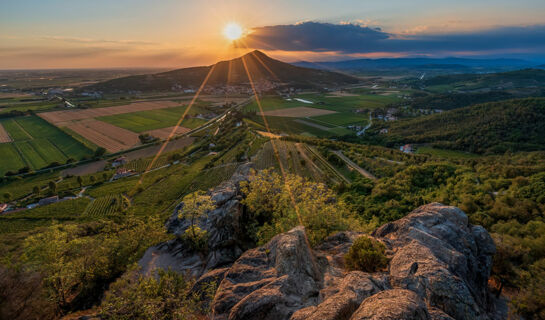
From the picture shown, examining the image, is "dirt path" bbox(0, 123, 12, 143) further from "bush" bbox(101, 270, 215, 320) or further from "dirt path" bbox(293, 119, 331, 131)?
"dirt path" bbox(293, 119, 331, 131)

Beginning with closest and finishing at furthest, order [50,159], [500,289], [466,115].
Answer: [500,289] → [50,159] → [466,115]

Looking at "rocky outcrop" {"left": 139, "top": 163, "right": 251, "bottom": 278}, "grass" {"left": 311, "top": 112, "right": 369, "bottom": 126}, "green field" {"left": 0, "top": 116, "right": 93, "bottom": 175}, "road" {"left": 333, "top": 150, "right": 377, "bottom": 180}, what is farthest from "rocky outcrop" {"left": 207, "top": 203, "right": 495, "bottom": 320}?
"grass" {"left": 311, "top": 112, "right": 369, "bottom": 126}

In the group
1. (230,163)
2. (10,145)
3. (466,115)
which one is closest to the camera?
(230,163)

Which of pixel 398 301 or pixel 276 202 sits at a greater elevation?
pixel 398 301

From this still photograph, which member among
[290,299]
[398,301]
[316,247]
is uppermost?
[398,301]

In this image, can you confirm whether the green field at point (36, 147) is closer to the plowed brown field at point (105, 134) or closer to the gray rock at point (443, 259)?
the plowed brown field at point (105, 134)

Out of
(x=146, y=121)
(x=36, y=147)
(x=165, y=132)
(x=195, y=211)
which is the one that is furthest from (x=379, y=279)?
(x=146, y=121)

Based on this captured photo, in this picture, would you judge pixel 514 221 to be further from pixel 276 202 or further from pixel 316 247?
pixel 276 202

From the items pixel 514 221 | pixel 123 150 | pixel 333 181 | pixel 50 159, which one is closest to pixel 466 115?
pixel 333 181

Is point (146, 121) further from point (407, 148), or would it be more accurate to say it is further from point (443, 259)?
point (443, 259)
